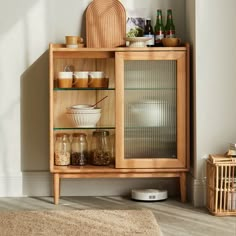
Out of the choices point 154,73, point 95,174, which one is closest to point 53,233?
point 95,174

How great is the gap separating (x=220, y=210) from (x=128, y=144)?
830mm

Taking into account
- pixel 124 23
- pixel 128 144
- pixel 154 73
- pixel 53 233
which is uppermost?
pixel 124 23

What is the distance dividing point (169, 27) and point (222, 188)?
1.30 metres

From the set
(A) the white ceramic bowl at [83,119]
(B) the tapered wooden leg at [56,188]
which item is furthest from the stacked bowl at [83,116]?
(B) the tapered wooden leg at [56,188]

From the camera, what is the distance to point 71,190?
518 centimetres

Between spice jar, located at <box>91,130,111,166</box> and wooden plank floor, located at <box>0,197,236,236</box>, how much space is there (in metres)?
0.29

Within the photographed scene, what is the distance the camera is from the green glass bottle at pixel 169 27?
4996 mm

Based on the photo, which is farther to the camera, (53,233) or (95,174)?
(95,174)

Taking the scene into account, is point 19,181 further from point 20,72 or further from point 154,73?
point 154,73

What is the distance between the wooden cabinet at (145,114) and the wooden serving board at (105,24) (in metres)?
0.17

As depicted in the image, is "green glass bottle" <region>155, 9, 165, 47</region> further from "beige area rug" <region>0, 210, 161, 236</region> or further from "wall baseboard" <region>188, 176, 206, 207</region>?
"beige area rug" <region>0, 210, 161, 236</region>

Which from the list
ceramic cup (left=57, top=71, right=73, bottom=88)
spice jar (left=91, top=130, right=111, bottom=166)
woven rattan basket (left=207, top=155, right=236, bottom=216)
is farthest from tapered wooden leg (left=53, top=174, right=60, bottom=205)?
woven rattan basket (left=207, top=155, right=236, bottom=216)

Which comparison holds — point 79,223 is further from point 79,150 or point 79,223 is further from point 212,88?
point 212,88

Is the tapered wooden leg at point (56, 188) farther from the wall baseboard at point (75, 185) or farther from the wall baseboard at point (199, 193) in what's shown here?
the wall baseboard at point (199, 193)
